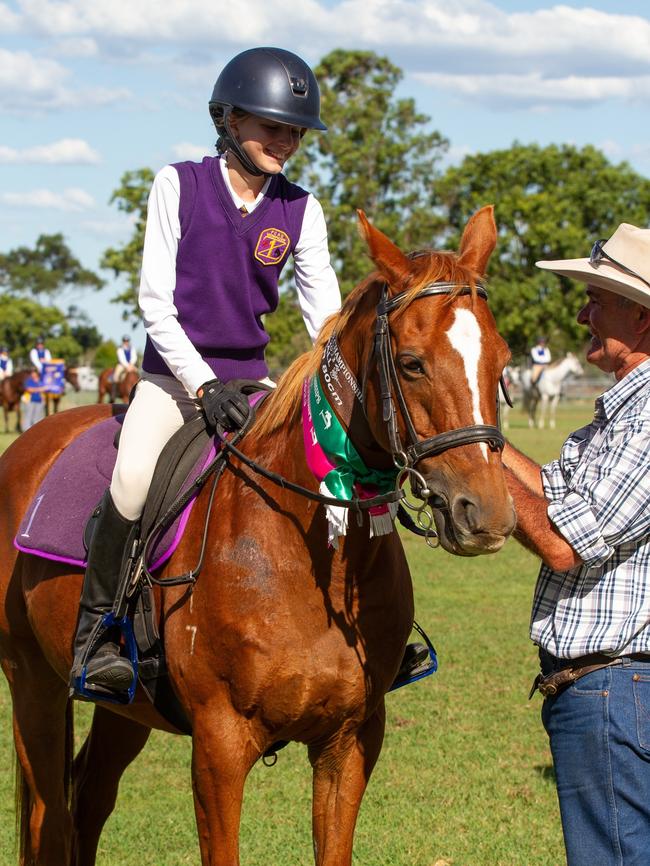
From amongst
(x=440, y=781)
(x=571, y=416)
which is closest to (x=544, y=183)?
(x=571, y=416)

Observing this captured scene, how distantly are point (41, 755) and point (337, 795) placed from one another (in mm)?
1781

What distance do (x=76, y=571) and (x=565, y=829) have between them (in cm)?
222

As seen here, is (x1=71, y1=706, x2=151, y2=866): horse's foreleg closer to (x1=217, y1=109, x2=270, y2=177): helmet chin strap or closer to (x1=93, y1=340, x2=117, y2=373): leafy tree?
(x1=217, y1=109, x2=270, y2=177): helmet chin strap

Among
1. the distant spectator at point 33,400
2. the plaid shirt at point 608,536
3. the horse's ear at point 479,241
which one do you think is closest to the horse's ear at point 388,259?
the horse's ear at point 479,241

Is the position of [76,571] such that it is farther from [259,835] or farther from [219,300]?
[259,835]

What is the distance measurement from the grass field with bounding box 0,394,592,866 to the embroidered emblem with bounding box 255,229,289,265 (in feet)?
5.11

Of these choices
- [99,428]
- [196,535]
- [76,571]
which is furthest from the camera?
[99,428]

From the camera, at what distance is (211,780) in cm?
360

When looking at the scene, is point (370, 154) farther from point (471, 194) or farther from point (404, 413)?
point (404, 413)

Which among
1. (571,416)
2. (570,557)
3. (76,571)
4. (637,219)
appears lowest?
(571,416)

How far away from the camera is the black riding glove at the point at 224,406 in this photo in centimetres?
387

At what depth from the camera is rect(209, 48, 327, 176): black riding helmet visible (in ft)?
13.3

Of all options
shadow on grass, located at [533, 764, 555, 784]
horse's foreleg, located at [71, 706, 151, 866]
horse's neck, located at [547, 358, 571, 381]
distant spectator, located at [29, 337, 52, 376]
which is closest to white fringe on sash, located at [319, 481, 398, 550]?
horse's foreleg, located at [71, 706, 151, 866]

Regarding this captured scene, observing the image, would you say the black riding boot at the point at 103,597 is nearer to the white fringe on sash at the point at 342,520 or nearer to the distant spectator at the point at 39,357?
the white fringe on sash at the point at 342,520
